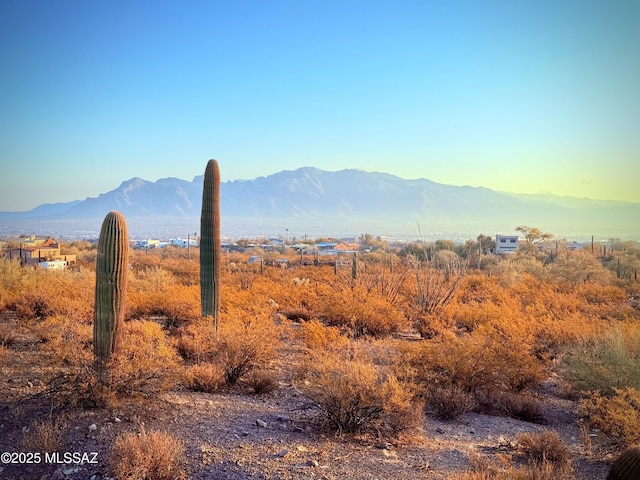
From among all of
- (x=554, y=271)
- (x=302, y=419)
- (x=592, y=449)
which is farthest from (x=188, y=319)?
(x=554, y=271)

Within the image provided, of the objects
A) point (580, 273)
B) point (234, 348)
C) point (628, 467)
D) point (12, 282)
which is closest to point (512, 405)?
point (628, 467)

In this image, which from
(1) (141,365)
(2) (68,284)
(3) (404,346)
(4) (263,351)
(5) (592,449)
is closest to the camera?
(5) (592,449)

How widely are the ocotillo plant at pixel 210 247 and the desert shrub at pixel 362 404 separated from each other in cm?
466

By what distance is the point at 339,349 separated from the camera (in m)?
9.86

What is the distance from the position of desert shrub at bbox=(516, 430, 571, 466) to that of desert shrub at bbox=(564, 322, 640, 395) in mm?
2493

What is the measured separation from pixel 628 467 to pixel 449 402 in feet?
9.72

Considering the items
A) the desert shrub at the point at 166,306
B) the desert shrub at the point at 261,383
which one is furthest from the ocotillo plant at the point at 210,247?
the desert shrub at the point at 261,383

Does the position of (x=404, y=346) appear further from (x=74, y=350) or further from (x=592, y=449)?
(x=74, y=350)

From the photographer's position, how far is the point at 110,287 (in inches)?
297

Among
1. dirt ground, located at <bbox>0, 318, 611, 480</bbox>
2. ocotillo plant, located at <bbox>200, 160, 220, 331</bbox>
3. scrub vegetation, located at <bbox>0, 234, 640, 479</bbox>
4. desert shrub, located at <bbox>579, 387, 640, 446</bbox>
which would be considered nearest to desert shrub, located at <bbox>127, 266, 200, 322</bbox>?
scrub vegetation, located at <bbox>0, 234, 640, 479</bbox>

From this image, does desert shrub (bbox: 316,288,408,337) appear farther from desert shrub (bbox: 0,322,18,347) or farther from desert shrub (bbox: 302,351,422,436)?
desert shrub (bbox: 0,322,18,347)

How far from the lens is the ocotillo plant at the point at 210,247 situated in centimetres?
1117

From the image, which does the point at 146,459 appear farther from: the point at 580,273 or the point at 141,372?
the point at 580,273

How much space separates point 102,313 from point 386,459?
4.45m
